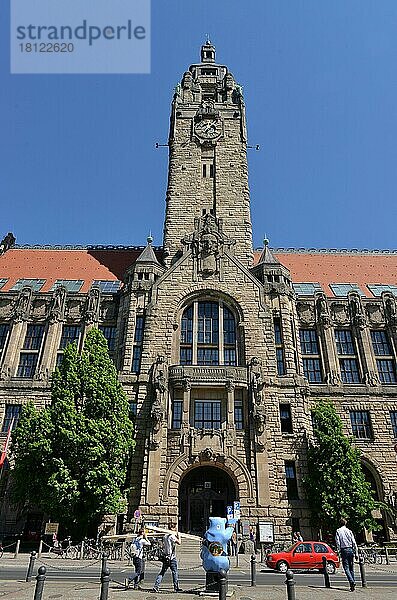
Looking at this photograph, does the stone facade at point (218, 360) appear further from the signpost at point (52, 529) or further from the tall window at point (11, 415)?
the signpost at point (52, 529)

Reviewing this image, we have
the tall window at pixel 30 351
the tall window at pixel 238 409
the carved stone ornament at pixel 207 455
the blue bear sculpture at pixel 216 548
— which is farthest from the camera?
the tall window at pixel 30 351

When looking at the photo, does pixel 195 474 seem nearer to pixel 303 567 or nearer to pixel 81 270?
pixel 303 567

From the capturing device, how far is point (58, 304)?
39.8 meters

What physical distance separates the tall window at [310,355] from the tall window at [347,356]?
1.87 metres

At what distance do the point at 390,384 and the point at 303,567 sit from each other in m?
21.0

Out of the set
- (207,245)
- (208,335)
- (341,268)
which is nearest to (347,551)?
(208,335)

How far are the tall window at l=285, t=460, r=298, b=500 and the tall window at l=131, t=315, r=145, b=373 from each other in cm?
1302

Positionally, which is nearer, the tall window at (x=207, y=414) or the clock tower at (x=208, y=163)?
the tall window at (x=207, y=414)

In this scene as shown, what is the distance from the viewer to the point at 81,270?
46906 mm

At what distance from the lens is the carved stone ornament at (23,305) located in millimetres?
39156

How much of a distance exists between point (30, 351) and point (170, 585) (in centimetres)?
2788

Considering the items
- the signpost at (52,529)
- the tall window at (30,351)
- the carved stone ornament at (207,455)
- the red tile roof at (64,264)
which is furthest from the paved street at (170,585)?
the red tile roof at (64,264)

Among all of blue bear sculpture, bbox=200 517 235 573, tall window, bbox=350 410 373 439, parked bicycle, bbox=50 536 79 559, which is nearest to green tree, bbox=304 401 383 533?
tall window, bbox=350 410 373 439

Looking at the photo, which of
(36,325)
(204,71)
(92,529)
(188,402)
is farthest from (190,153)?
(92,529)
